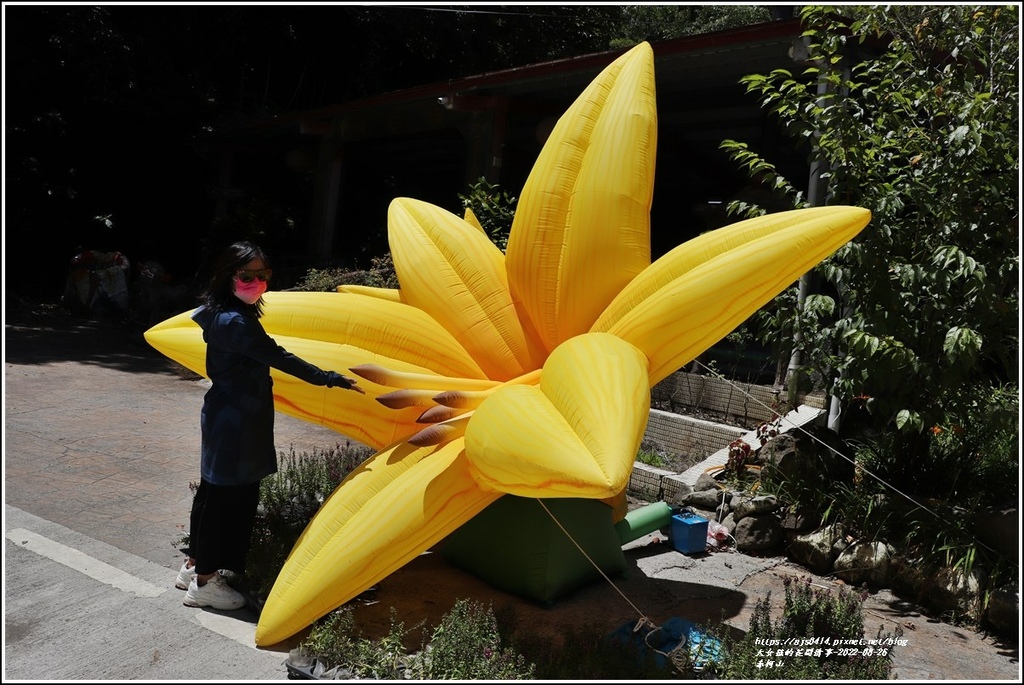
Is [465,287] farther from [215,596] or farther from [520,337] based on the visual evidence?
[215,596]

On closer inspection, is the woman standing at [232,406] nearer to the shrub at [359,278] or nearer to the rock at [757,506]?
the rock at [757,506]

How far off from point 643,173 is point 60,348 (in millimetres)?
10504

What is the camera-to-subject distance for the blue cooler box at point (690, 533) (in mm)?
5418

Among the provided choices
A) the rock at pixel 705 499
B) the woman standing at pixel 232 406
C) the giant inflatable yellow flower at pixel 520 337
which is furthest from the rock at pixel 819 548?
the woman standing at pixel 232 406

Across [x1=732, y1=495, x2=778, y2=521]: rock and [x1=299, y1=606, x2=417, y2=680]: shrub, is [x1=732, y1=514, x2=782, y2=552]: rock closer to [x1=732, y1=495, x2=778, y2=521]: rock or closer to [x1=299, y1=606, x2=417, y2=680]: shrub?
[x1=732, y1=495, x2=778, y2=521]: rock

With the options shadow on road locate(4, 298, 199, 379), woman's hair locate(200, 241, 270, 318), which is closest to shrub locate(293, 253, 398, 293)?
shadow on road locate(4, 298, 199, 379)

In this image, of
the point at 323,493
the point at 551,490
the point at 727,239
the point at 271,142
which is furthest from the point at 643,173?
the point at 271,142

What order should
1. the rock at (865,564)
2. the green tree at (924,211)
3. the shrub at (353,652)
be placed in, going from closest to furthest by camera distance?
the shrub at (353,652) < the green tree at (924,211) < the rock at (865,564)

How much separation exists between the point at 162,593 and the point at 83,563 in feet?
2.05

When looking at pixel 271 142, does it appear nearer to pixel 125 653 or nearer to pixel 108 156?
pixel 108 156

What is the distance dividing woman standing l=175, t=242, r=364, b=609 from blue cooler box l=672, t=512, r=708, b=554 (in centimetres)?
→ 245

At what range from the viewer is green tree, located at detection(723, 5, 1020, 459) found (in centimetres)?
471

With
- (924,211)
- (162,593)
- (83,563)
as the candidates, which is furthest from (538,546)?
(924,211)

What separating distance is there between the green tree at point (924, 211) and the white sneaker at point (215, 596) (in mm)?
3709
